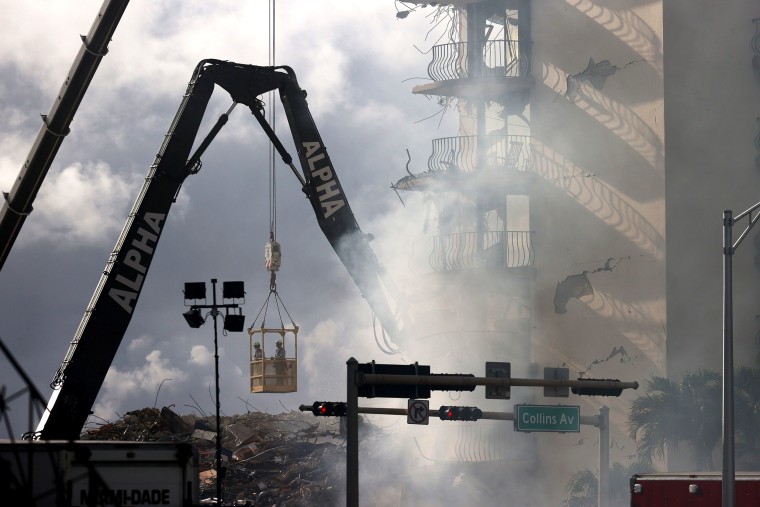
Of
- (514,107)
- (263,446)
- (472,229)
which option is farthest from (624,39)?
(263,446)

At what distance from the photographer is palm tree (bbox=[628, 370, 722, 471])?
131 ft

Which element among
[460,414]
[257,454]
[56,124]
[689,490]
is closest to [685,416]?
[460,414]

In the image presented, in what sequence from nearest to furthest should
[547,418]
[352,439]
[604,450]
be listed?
1. [352,439]
2. [547,418]
3. [604,450]

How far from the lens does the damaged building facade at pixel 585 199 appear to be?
142ft

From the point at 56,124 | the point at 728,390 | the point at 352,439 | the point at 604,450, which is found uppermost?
the point at 56,124

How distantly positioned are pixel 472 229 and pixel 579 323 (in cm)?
514

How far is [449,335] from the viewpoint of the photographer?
47281mm

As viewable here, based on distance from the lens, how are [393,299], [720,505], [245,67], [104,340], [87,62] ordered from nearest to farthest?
[720,505] < [104,340] < [87,62] < [245,67] < [393,299]

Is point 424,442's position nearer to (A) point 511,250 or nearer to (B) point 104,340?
(A) point 511,250

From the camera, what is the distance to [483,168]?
47.0 meters

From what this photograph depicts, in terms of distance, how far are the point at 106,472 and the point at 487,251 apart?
2941 centimetres

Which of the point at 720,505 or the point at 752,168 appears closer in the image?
the point at 720,505

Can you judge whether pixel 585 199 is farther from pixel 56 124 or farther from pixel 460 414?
pixel 56 124

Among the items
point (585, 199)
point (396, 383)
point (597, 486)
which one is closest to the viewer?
point (396, 383)
